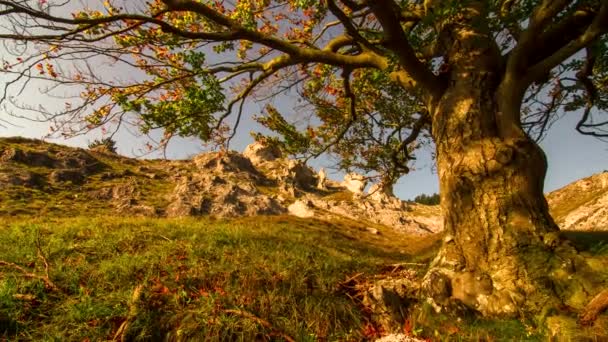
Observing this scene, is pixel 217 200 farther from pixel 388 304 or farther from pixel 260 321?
pixel 260 321

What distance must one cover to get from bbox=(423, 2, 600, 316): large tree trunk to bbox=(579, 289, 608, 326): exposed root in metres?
0.47

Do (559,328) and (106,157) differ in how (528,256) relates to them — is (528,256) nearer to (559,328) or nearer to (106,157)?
(559,328)

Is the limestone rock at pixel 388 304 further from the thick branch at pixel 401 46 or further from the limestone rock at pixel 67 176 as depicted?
the limestone rock at pixel 67 176

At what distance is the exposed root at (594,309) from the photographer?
3859 millimetres

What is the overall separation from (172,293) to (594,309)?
5.18 m

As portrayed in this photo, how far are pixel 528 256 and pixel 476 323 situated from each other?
1474mm

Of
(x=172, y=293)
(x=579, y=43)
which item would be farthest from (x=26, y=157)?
(x=579, y=43)

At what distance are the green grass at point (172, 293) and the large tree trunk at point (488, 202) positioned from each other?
1824mm

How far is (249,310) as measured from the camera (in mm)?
4094

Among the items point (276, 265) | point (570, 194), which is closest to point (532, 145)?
point (276, 265)

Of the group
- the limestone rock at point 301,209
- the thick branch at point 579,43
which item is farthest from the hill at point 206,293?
the limestone rock at point 301,209

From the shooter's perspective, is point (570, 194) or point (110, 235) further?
point (570, 194)

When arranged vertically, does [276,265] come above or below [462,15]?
below

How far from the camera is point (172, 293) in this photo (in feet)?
14.2
